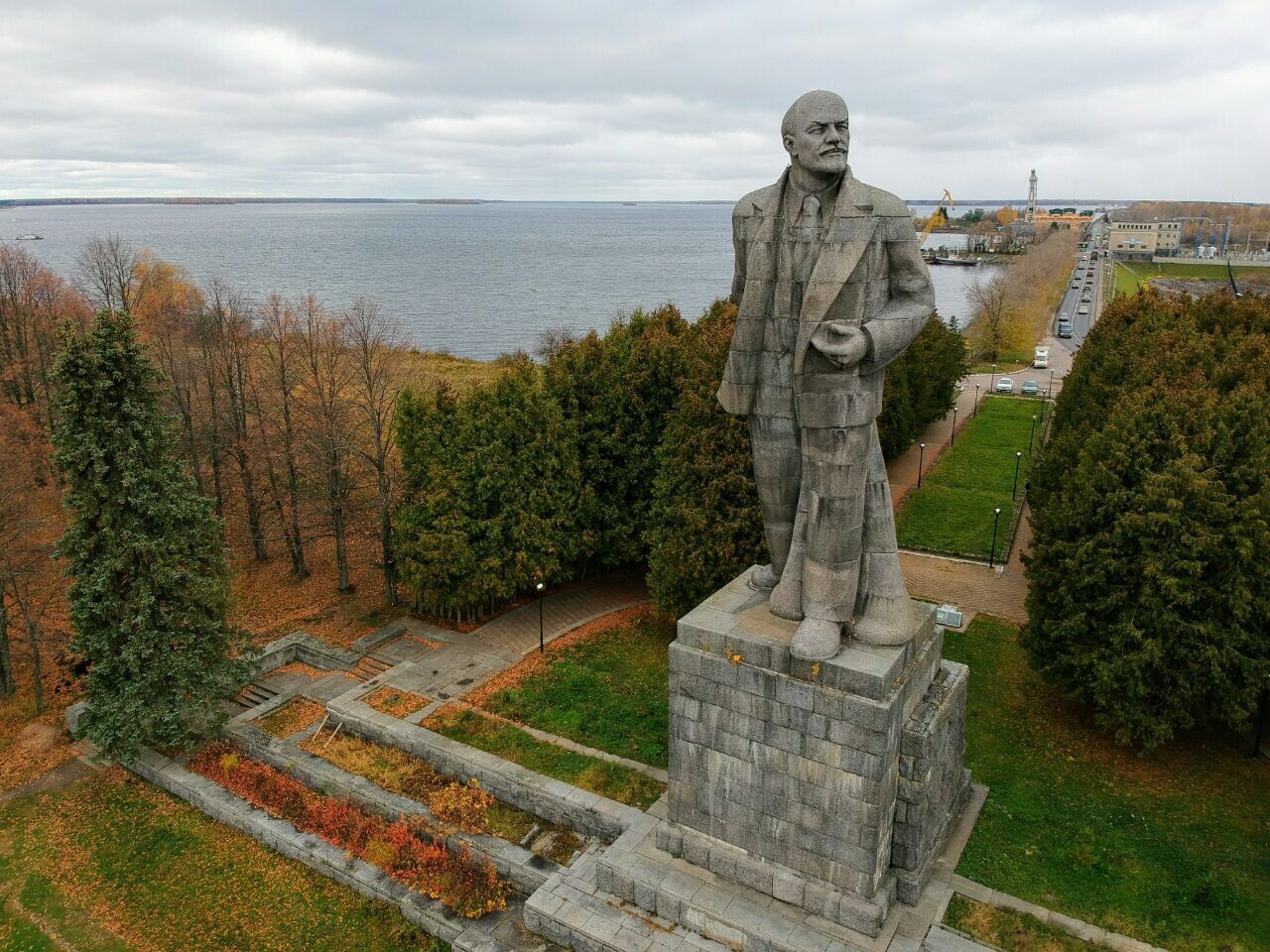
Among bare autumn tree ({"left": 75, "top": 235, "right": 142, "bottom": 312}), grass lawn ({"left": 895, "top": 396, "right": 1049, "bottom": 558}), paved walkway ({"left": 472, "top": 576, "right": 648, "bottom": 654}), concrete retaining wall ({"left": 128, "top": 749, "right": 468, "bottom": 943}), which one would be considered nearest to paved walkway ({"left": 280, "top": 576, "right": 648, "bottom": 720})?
paved walkway ({"left": 472, "top": 576, "right": 648, "bottom": 654})

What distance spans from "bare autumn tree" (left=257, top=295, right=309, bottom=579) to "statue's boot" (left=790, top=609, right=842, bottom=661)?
19.9 meters

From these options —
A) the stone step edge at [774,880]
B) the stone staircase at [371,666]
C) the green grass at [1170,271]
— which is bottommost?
the stone staircase at [371,666]

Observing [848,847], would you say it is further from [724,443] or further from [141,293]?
[141,293]

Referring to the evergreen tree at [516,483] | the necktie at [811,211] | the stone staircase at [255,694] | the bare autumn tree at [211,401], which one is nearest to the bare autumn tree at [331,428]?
the bare autumn tree at [211,401]

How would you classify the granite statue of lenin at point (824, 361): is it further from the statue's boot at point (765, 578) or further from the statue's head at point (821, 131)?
the statue's boot at point (765, 578)

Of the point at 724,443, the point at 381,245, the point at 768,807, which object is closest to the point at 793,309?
the point at 768,807

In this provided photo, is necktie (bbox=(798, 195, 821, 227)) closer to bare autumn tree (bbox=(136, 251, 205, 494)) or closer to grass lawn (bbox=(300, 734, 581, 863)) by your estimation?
grass lawn (bbox=(300, 734, 581, 863))

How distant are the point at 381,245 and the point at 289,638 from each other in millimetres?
172937

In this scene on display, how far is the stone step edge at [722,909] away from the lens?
36.3 ft

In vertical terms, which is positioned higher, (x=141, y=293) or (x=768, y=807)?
(x=141, y=293)

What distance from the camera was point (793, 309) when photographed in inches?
412

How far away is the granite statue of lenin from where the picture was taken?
9875 mm

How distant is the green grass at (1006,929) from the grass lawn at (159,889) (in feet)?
26.2

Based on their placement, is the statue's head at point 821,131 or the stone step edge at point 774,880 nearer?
the statue's head at point 821,131
